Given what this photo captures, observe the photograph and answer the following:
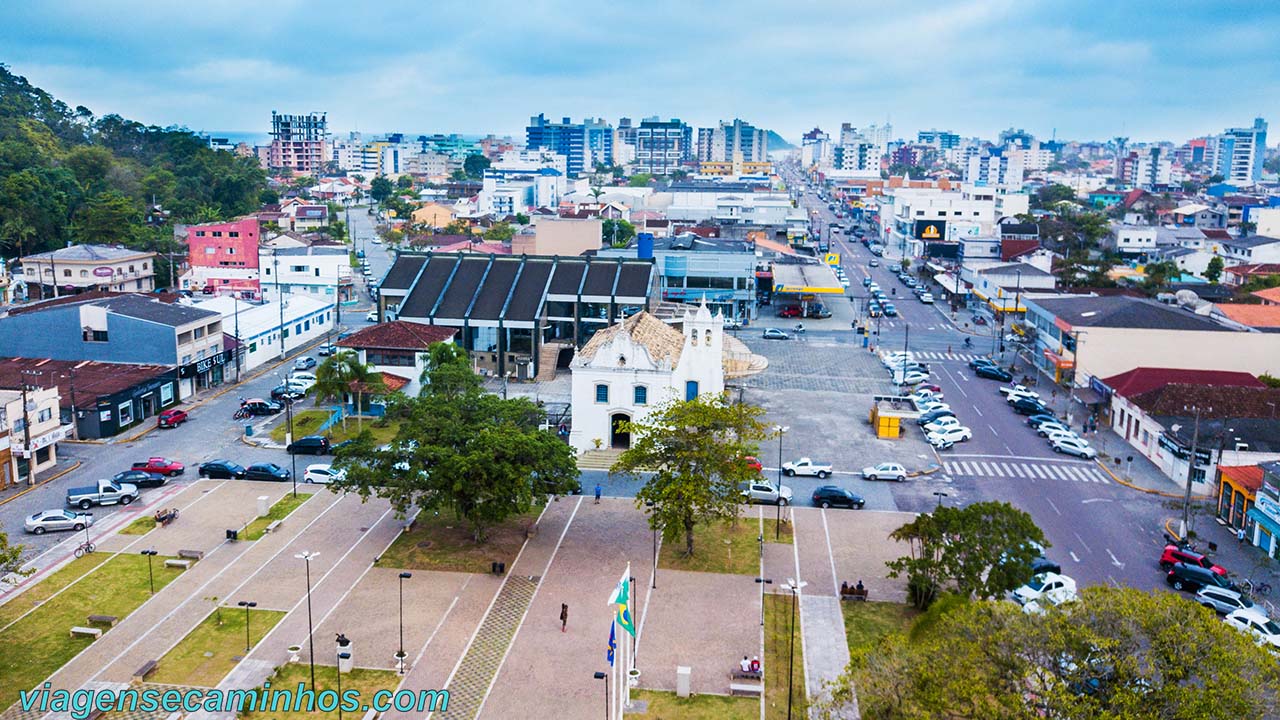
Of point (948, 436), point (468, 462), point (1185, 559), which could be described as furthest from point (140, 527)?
point (1185, 559)

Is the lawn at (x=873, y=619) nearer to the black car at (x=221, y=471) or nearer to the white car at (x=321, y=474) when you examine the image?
the white car at (x=321, y=474)

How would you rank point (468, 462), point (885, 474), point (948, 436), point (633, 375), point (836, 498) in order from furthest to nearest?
point (948, 436), point (633, 375), point (885, 474), point (836, 498), point (468, 462)

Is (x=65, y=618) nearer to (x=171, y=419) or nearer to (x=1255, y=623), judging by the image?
(x=171, y=419)

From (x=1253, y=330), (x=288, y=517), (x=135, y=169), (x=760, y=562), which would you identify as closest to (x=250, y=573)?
(x=288, y=517)

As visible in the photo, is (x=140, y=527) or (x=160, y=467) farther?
(x=160, y=467)

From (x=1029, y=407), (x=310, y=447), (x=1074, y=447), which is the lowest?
(x=310, y=447)

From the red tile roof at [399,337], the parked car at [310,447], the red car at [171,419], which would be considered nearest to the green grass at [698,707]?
the parked car at [310,447]

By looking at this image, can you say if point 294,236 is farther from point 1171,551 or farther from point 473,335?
point 1171,551
